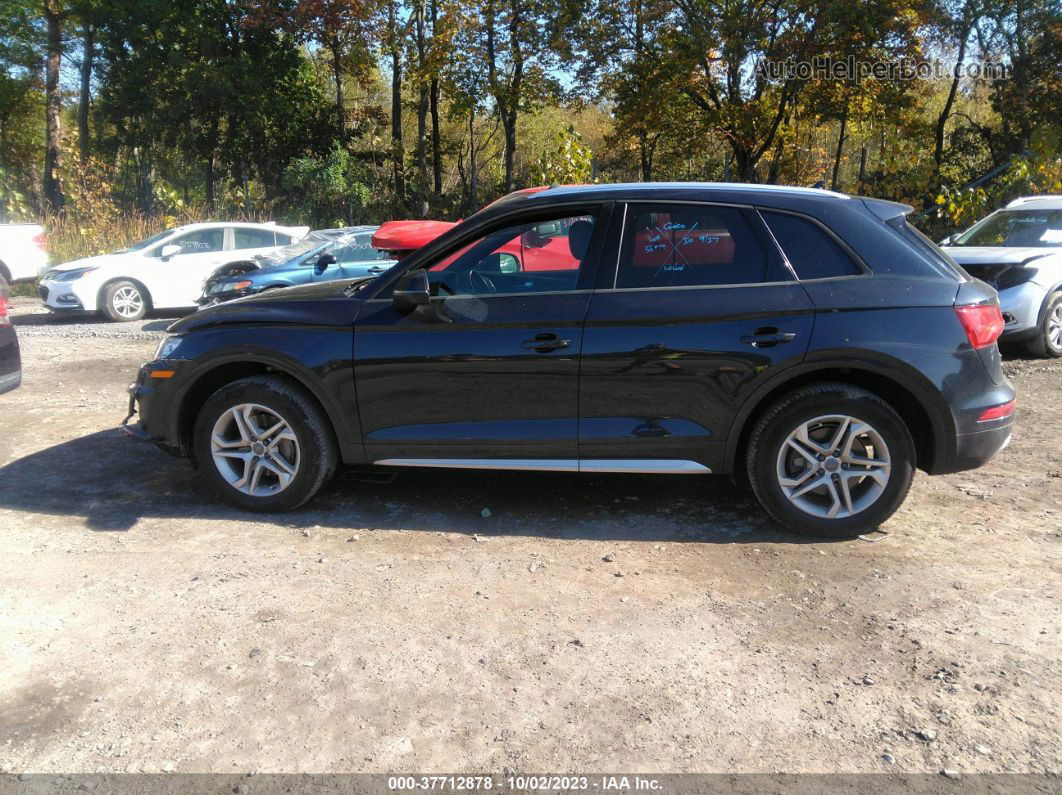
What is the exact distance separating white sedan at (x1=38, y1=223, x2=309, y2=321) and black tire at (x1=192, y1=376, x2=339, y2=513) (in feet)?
31.9

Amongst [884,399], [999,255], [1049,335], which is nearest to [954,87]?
[999,255]

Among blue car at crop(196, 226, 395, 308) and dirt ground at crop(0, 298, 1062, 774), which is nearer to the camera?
dirt ground at crop(0, 298, 1062, 774)

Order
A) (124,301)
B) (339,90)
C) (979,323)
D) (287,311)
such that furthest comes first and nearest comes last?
1. (339,90)
2. (124,301)
3. (287,311)
4. (979,323)

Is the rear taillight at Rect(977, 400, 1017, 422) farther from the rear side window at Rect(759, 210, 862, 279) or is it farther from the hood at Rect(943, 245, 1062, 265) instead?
the hood at Rect(943, 245, 1062, 265)

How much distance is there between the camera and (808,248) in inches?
172

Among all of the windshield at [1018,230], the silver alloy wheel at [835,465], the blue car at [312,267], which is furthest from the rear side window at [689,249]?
the windshield at [1018,230]

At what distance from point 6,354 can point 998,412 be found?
20.6 feet

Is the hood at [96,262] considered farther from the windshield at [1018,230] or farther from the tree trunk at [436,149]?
the tree trunk at [436,149]

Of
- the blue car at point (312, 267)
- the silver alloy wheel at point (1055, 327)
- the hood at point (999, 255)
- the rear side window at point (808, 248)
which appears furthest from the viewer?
the blue car at point (312, 267)

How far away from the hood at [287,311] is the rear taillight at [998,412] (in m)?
3.31

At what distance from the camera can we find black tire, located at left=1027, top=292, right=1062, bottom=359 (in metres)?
8.79

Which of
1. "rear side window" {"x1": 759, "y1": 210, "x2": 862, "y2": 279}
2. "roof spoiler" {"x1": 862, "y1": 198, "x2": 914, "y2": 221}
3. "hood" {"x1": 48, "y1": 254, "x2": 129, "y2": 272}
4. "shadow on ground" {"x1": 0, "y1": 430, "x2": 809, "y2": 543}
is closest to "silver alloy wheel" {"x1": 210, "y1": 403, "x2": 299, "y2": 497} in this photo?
"shadow on ground" {"x1": 0, "y1": 430, "x2": 809, "y2": 543}

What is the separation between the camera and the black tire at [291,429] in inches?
183

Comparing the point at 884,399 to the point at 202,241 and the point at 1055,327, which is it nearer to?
the point at 1055,327
